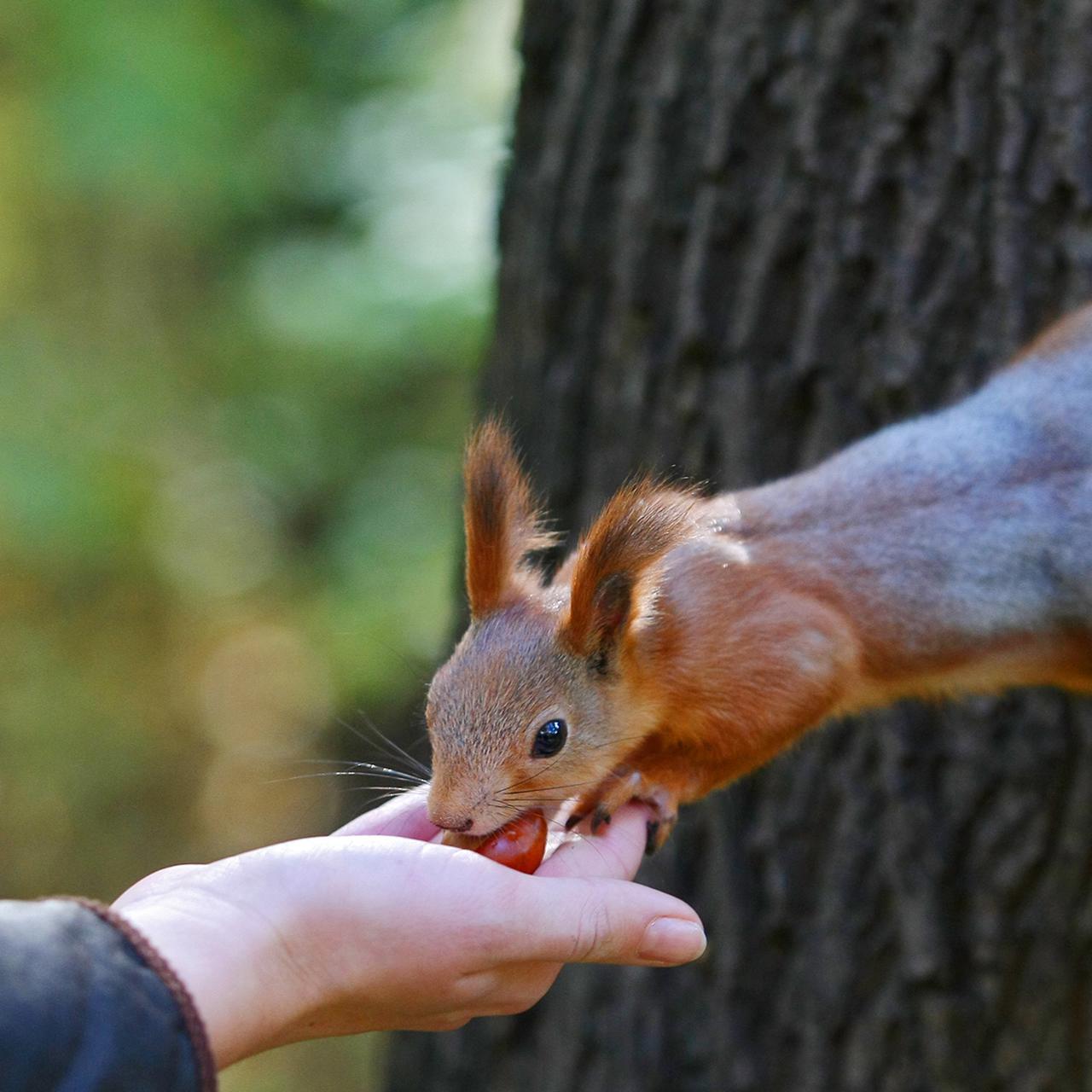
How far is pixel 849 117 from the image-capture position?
2.90 metres

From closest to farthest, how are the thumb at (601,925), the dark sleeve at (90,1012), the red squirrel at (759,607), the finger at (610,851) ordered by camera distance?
the dark sleeve at (90,1012), the thumb at (601,925), the finger at (610,851), the red squirrel at (759,607)

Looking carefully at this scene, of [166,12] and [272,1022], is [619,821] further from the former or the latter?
[166,12]

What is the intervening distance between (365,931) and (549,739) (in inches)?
23.5

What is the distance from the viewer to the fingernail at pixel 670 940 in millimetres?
1805

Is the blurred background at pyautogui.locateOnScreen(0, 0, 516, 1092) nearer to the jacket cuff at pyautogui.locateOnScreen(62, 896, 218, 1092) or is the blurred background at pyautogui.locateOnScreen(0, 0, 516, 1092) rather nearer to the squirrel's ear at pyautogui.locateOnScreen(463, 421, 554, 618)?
the squirrel's ear at pyautogui.locateOnScreen(463, 421, 554, 618)

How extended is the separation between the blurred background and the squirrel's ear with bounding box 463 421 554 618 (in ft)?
3.52

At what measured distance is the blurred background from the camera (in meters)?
4.52

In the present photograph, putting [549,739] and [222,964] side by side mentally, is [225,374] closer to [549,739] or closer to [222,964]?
[549,739]

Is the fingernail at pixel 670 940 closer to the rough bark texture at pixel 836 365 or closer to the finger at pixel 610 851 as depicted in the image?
the finger at pixel 610 851

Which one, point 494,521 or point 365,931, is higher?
point 494,521

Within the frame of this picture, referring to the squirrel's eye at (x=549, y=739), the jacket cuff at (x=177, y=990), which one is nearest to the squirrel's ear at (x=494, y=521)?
the squirrel's eye at (x=549, y=739)

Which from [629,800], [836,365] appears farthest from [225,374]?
[629,800]

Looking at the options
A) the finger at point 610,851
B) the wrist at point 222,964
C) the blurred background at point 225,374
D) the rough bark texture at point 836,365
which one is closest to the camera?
the wrist at point 222,964

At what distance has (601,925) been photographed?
1790 mm
